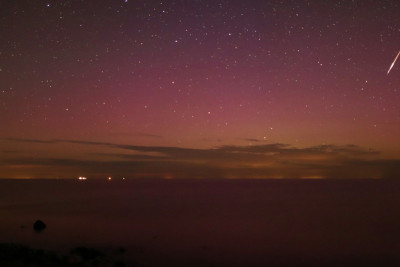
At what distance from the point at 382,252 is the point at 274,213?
22877 mm

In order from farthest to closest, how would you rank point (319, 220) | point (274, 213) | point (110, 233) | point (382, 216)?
point (274, 213) → point (382, 216) → point (319, 220) → point (110, 233)

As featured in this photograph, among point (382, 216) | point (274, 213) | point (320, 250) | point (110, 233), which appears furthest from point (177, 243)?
point (382, 216)

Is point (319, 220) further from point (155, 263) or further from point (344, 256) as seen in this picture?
point (155, 263)

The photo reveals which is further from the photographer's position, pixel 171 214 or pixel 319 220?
pixel 171 214

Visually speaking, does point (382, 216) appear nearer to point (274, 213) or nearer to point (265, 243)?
point (274, 213)

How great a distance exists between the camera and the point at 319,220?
4072cm

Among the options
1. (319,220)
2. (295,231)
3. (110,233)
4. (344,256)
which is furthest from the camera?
(319,220)

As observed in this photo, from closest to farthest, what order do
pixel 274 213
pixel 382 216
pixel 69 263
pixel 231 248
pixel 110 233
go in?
pixel 69 263 < pixel 231 248 < pixel 110 233 < pixel 382 216 < pixel 274 213

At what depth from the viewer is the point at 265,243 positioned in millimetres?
28234

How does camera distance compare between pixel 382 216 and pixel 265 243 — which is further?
pixel 382 216

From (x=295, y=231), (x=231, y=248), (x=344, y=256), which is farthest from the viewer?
(x=295, y=231)

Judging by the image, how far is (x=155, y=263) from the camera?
20.6 metres

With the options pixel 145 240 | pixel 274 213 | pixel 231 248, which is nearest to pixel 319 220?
pixel 274 213

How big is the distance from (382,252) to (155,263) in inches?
602
